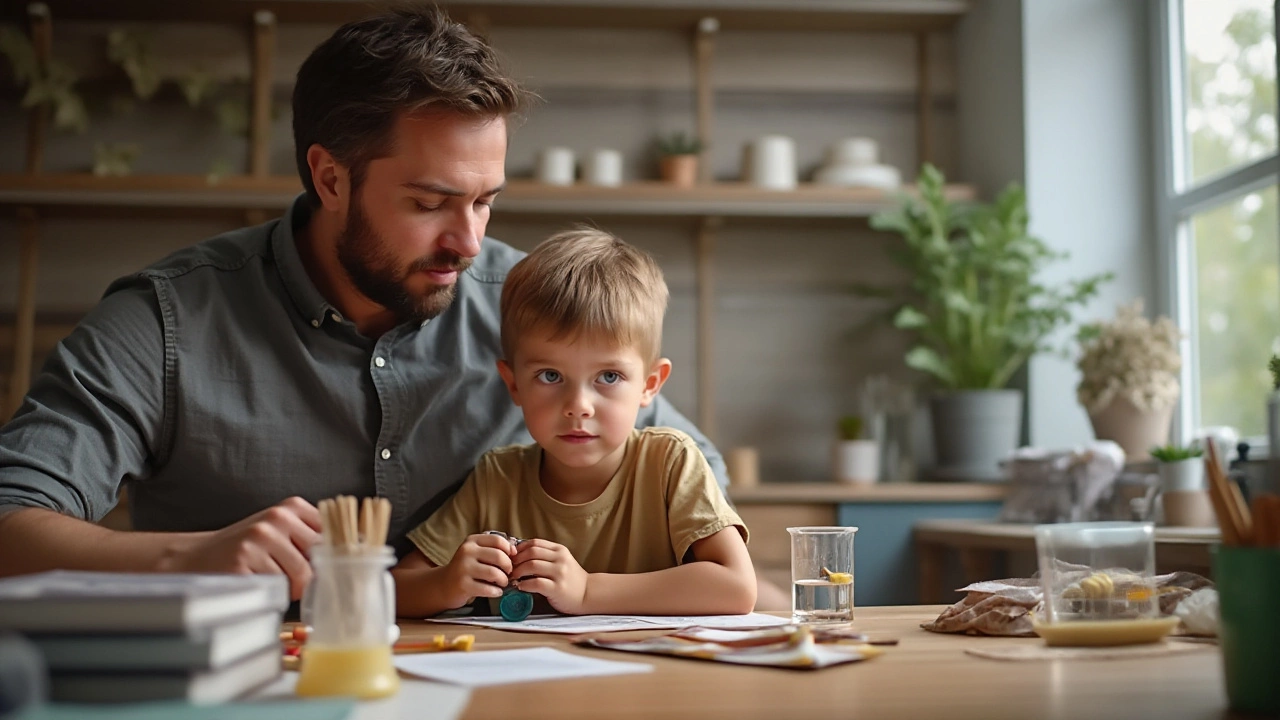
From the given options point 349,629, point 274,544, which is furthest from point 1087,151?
point 349,629

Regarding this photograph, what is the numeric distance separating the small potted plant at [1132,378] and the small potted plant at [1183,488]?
1.34 ft

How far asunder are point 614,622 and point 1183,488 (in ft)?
5.68

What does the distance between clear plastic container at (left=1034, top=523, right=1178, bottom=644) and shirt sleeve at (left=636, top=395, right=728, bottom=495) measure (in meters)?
0.76

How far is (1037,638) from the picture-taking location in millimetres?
1082

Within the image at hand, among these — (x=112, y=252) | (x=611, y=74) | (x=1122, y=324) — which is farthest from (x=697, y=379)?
(x=112, y=252)

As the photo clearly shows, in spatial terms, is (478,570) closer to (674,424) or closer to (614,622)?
(614,622)

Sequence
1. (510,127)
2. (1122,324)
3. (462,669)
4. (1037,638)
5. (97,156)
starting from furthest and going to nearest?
(97,156), (1122,324), (510,127), (1037,638), (462,669)

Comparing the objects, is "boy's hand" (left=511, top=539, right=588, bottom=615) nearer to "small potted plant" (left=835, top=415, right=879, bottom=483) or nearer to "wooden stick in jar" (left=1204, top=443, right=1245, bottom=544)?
"wooden stick in jar" (left=1204, top=443, right=1245, bottom=544)

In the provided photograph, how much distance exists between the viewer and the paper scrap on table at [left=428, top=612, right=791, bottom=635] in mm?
1158

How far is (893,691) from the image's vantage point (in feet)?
2.62

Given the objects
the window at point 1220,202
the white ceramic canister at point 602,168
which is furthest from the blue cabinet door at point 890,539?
the white ceramic canister at point 602,168

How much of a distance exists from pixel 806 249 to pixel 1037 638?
9.08 ft

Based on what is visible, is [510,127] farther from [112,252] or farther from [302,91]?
[112,252]

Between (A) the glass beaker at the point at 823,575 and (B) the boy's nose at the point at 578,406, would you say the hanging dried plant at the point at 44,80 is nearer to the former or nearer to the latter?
(B) the boy's nose at the point at 578,406
